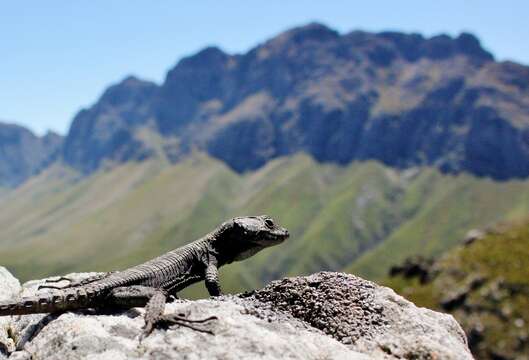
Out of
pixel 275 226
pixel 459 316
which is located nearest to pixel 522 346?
pixel 459 316

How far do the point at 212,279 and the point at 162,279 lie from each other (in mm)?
1552

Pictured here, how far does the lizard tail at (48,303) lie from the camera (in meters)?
14.2

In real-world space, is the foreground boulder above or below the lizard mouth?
below

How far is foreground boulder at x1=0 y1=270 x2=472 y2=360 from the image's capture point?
13.0 m

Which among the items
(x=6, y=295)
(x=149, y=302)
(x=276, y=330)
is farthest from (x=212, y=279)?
(x=6, y=295)

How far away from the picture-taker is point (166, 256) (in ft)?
57.5

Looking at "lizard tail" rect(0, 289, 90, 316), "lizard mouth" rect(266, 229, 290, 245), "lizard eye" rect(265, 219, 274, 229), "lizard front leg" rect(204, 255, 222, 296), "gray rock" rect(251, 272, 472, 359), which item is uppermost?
"lizard eye" rect(265, 219, 274, 229)

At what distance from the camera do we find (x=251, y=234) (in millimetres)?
18438

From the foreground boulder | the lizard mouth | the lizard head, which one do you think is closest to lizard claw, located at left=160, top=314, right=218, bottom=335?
the foreground boulder

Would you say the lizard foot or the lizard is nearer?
the lizard foot

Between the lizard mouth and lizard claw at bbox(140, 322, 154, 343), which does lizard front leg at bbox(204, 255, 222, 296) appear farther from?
lizard claw at bbox(140, 322, 154, 343)

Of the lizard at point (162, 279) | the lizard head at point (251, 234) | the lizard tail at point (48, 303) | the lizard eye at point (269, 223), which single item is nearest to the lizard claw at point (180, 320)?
the lizard at point (162, 279)

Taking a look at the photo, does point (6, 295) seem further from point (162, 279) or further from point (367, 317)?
point (367, 317)

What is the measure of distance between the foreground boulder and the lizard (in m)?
0.33
